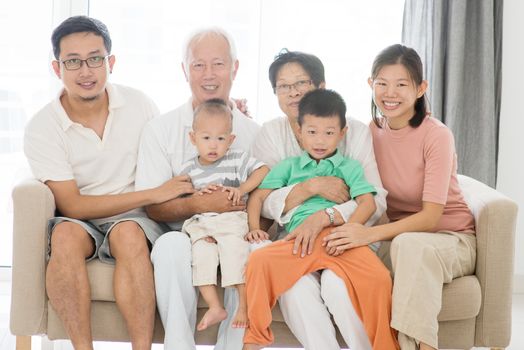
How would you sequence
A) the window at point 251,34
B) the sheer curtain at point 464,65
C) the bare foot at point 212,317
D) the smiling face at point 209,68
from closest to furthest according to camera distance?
the bare foot at point 212,317
the smiling face at point 209,68
the sheer curtain at point 464,65
the window at point 251,34

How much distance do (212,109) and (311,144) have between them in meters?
0.38

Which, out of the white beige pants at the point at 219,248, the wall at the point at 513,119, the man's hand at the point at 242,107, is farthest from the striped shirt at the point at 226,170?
the wall at the point at 513,119

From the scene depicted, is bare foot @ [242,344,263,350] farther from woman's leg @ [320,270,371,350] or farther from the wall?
the wall

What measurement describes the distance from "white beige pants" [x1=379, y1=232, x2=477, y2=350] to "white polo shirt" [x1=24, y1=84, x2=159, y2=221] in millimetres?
1077

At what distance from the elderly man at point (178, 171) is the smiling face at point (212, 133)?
0.48ft

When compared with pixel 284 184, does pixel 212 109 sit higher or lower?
higher

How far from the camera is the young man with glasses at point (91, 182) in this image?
8.87ft

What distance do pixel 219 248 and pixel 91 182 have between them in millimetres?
619

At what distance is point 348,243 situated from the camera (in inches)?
106

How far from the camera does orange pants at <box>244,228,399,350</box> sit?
8.48 feet

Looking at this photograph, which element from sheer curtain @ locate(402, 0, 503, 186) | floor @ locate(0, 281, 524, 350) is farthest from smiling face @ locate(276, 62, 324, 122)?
sheer curtain @ locate(402, 0, 503, 186)

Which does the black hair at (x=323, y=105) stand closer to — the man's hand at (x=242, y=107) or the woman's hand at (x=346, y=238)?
the woman's hand at (x=346, y=238)

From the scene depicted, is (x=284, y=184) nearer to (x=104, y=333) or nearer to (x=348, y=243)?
(x=348, y=243)

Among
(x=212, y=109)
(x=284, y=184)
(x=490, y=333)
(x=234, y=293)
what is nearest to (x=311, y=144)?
(x=284, y=184)
